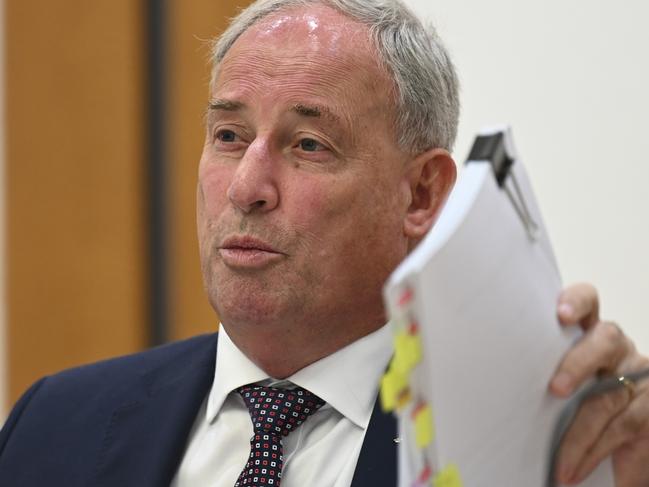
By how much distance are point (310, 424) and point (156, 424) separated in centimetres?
28

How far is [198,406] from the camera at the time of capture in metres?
1.80

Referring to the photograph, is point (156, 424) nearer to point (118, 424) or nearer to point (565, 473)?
point (118, 424)

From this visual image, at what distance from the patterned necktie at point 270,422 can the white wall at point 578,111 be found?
0.88m

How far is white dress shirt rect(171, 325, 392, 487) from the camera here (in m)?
1.65

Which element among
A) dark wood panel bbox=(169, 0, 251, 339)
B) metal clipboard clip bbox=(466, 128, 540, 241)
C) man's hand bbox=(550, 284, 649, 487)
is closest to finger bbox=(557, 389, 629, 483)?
man's hand bbox=(550, 284, 649, 487)

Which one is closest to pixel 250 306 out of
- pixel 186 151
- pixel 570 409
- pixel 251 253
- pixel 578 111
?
pixel 251 253

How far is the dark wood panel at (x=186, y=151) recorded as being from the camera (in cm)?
302

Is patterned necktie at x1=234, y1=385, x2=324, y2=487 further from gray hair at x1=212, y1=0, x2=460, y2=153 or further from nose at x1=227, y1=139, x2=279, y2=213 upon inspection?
gray hair at x1=212, y1=0, x2=460, y2=153

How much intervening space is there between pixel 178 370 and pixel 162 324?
1.17 meters

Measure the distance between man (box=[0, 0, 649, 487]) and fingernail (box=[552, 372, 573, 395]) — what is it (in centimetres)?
45

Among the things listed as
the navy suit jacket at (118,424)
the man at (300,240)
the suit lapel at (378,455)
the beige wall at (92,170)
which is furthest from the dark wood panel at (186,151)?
the suit lapel at (378,455)

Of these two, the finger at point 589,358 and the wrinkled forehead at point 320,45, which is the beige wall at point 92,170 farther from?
the finger at point 589,358

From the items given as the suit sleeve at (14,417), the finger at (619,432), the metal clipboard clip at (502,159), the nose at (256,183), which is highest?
the metal clipboard clip at (502,159)

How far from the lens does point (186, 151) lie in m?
3.02
